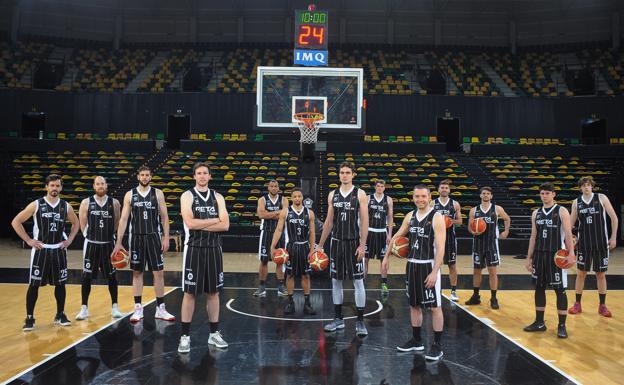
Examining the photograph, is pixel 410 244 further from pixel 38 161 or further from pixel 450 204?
pixel 38 161

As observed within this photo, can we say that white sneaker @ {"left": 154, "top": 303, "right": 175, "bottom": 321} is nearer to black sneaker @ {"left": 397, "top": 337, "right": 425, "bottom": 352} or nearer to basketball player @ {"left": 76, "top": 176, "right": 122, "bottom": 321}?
basketball player @ {"left": 76, "top": 176, "right": 122, "bottom": 321}

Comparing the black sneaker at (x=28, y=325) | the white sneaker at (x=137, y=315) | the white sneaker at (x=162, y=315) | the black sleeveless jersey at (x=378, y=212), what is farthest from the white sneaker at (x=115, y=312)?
the black sleeveless jersey at (x=378, y=212)

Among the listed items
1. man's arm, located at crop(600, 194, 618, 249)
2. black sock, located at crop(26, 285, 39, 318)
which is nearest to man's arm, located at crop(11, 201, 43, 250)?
black sock, located at crop(26, 285, 39, 318)

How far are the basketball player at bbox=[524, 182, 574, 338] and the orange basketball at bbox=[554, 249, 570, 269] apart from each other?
1.7 inches

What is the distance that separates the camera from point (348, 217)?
5.87 metres

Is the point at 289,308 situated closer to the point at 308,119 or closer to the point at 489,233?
the point at 489,233

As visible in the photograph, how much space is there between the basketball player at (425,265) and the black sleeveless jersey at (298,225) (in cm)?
219

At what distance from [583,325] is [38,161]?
20429 mm

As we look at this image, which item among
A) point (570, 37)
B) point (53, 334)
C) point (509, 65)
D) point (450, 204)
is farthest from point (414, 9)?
point (53, 334)

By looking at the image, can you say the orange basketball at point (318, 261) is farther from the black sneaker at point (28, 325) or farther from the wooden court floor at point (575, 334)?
the black sneaker at point (28, 325)

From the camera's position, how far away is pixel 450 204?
791 centimetres

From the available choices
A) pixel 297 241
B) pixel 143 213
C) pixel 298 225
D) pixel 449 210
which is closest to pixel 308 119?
pixel 449 210

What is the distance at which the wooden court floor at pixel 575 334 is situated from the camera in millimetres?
4727

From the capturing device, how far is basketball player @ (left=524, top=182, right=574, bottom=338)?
19.2 ft
